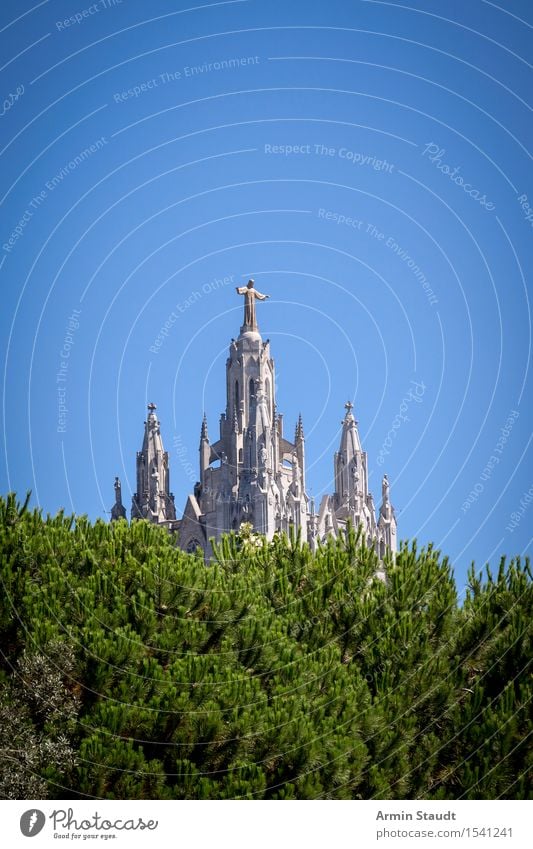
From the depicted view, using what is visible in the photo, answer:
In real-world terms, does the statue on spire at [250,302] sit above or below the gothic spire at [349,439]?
above

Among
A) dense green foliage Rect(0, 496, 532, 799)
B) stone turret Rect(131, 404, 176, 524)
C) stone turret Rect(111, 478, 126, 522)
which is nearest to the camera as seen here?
dense green foliage Rect(0, 496, 532, 799)

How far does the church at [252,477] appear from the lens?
105 metres

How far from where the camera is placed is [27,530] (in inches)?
1499

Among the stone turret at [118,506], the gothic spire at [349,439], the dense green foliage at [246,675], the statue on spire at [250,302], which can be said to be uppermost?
the statue on spire at [250,302]

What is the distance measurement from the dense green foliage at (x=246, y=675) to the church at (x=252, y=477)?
6075 cm

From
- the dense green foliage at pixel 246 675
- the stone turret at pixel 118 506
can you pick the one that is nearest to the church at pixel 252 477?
the stone turret at pixel 118 506

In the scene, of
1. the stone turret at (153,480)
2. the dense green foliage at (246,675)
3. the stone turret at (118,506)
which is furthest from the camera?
the stone turret at (153,480)

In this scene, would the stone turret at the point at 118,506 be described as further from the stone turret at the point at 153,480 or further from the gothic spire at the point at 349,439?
the gothic spire at the point at 349,439

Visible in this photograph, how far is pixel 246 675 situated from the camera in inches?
1394

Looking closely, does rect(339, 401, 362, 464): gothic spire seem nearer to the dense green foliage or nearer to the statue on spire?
the statue on spire

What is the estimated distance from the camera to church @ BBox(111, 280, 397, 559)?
104562 mm

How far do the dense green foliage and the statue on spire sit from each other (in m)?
70.5

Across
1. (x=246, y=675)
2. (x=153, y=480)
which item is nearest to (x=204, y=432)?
(x=153, y=480)

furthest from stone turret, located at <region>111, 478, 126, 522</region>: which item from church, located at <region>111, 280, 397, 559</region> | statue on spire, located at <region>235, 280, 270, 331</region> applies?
statue on spire, located at <region>235, 280, 270, 331</region>
